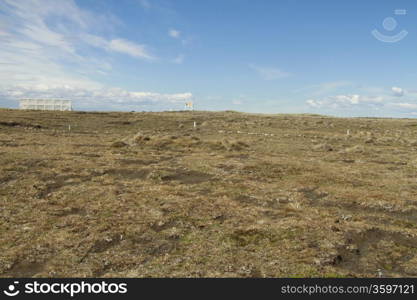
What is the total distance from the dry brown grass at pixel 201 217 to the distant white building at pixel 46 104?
71.1 m

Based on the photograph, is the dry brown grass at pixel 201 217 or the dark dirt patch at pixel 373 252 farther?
the dark dirt patch at pixel 373 252

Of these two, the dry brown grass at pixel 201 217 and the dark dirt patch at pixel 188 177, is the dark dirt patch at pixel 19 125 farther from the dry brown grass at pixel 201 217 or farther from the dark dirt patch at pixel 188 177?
the dark dirt patch at pixel 188 177

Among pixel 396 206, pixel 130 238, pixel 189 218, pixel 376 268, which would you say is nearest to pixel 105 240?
pixel 130 238

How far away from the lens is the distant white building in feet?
313

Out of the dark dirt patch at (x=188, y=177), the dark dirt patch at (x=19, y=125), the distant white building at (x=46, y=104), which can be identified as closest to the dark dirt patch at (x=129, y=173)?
the dark dirt patch at (x=188, y=177)

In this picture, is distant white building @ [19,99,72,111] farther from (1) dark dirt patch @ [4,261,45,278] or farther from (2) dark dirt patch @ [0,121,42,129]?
(1) dark dirt patch @ [4,261,45,278]

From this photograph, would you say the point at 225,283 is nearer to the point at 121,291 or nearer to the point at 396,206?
the point at 121,291

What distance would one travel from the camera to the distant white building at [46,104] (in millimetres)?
95375

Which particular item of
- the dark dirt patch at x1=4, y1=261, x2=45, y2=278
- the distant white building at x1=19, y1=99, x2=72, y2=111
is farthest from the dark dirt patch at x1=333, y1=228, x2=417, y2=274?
the distant white building at x1=19, y1=99, x2=72, y2=111

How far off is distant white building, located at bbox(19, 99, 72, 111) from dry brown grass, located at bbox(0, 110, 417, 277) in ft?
233

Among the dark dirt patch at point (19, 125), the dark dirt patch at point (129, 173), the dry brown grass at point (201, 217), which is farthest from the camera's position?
the dark dirt patch at point (19, 125)

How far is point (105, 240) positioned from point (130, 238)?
0.93 m

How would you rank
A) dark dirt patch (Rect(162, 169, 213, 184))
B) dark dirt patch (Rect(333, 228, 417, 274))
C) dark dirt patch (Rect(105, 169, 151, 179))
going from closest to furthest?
dark dirt patch (Rect(333, 228, 417, 274)) < dark dirt patch (Rect(162, 169, 213, 184)) < dark dirt patch (Rect(105, 169, 151, 179))

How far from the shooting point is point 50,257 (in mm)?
11219
